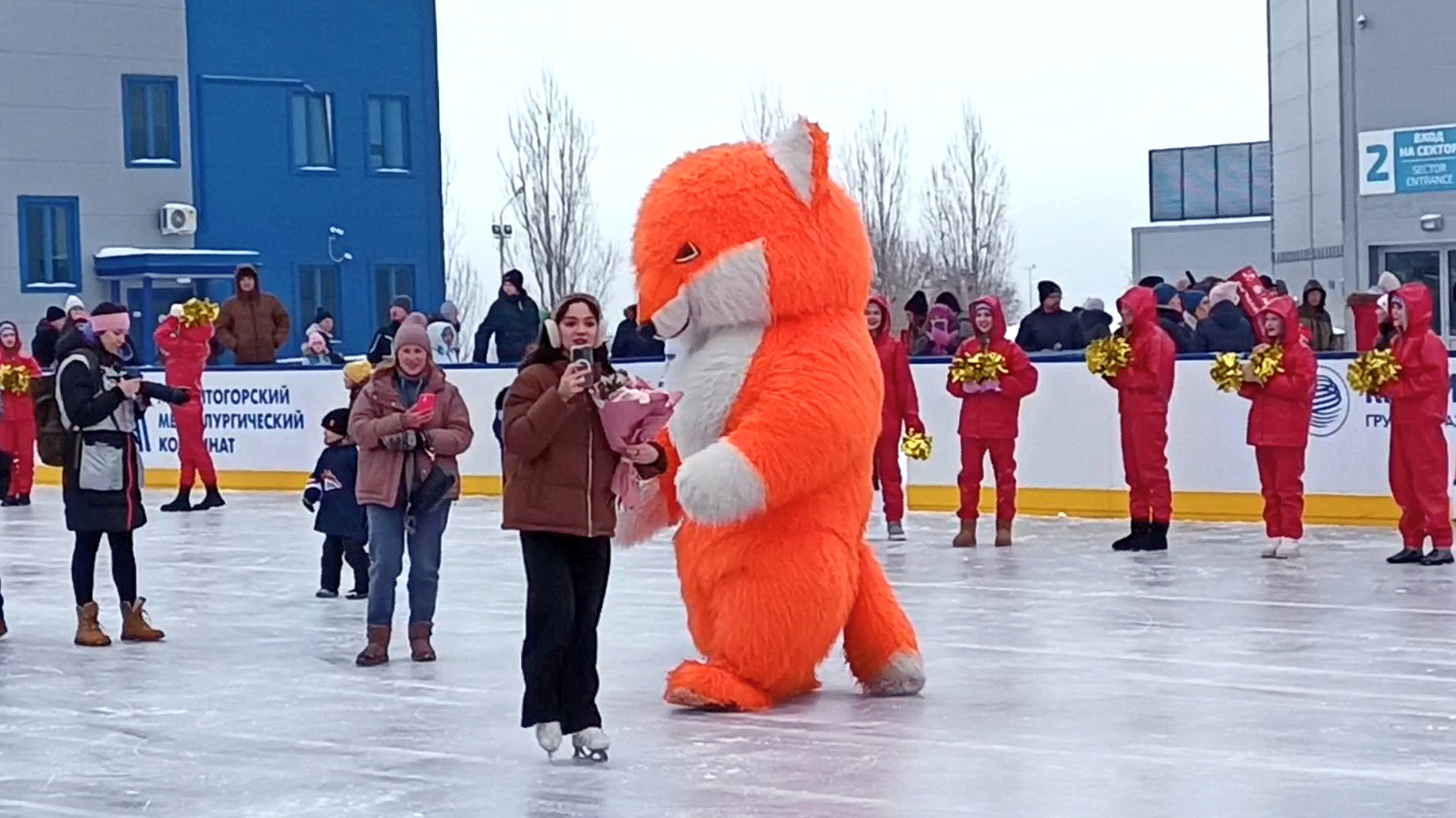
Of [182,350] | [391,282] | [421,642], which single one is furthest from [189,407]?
[391,282]

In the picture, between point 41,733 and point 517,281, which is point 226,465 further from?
point 41,733

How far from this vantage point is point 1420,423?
14.8 m

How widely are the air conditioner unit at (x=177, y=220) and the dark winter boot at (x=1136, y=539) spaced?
83.6 ft

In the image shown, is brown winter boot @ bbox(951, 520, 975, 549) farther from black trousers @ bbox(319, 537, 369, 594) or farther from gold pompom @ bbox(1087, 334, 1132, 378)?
black trousers @ bbox(319, 537, 369, 594)

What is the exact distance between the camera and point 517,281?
24.0 meters

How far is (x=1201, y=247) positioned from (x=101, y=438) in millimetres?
48831

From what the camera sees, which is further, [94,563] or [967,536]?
[967,536]

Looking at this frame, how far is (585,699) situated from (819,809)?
1.27 m

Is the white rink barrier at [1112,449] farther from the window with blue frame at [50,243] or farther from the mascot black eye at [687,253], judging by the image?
the window with blue frame at [50,243]

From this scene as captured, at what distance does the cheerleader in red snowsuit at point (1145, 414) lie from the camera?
645 inches

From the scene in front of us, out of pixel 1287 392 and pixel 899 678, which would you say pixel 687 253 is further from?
pixel 1287 392

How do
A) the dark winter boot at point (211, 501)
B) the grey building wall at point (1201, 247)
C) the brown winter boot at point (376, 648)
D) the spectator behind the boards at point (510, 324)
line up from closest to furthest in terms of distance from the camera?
the brown winter boot at point (376, 648) → the dark winter boot at point (211, 501) → the spectator behind the boards at point (510, 324) → the grey building wall at point (1201, 247)

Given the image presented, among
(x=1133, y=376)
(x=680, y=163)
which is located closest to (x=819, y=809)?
(x=680, y=163)

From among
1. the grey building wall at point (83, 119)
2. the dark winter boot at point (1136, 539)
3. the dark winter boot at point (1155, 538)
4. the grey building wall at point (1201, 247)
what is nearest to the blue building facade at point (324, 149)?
the grey building wall at point (83, 119)
